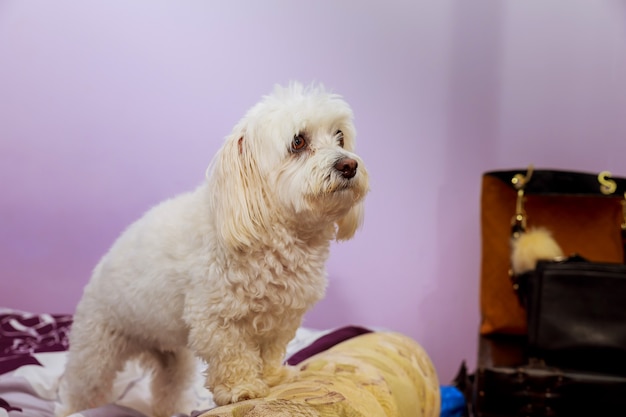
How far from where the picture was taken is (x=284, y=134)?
1.51m

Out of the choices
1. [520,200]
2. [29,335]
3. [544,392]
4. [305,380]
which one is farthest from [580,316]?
[29,335]

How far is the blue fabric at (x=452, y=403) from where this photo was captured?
95.4 inches

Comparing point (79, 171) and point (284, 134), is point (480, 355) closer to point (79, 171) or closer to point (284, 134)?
point (284, 134)

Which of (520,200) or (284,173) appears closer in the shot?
(284,173)

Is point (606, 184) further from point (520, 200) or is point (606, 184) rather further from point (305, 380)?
point (305, 380)

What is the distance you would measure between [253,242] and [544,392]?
113 cm

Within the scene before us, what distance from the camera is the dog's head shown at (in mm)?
1473

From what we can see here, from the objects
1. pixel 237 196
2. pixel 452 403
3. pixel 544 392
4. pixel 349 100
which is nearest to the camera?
pixel 237 196

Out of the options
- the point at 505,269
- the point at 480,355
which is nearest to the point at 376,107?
the point at 505,269

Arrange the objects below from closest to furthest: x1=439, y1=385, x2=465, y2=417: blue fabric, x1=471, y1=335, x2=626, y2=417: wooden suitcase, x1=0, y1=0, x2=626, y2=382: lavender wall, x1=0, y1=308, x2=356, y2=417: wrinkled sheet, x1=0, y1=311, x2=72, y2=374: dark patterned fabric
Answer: x1=0, y1=308, x2=356, y2=417: wrinkled sheet → x1=471, y1=335, x2=626, y2=417: wooden suitcase → x1=0, y1=311, x2=72, y2=374: dark patterned fabric → x1=439, y1=385, x2=465, y2=417: blue fabric → x1=0, y1=0, x2=626, y2=382: lavender wall

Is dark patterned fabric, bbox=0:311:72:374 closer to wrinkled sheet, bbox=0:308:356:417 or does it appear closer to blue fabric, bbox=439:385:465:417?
wrinkled sheet, bbox=0:308:356:417

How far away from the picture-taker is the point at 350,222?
1662 millimetres

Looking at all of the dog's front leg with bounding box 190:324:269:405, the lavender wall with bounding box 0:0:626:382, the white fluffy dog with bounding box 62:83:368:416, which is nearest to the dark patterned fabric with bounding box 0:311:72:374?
the lavender wall with bounding box 0:0:626:382

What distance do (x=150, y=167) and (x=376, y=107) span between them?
88cm
